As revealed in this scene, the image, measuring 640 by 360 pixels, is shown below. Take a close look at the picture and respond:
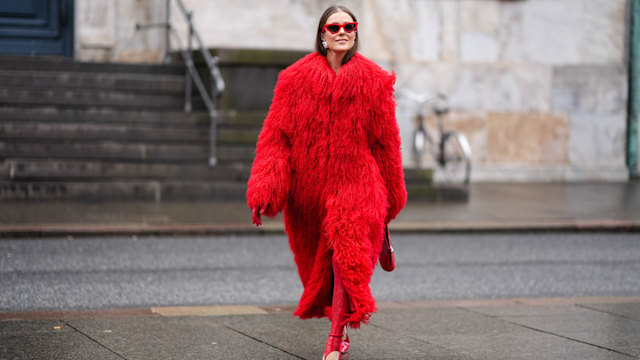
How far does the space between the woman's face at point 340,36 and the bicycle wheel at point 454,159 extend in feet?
32.5

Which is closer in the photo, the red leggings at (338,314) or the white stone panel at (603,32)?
the red leggings at (338,314)

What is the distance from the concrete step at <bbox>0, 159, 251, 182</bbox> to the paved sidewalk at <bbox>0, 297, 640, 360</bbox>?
7012mm

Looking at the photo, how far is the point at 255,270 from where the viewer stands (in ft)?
28.3

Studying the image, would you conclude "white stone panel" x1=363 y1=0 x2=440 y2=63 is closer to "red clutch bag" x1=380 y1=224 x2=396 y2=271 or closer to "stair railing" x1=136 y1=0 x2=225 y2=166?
"stair railing" x1=136 y1=0 x2=225 y2=166

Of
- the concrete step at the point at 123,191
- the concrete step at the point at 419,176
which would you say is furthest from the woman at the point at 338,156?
the concrete step at the point at 419,176

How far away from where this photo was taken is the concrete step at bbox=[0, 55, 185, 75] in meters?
15.4

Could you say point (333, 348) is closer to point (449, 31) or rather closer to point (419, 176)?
point (419, 176)

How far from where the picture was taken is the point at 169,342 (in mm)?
5477

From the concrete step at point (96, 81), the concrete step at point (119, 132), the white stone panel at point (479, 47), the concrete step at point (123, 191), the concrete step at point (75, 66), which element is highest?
the white stone panel at point (479, 47)

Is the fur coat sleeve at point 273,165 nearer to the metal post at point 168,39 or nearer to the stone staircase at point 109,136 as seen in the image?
the stone staircase at point 109,136

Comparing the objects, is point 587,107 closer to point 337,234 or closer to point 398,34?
point 398,34

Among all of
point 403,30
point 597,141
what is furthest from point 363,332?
point 597,141

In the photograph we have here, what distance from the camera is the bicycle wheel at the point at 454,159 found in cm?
1508

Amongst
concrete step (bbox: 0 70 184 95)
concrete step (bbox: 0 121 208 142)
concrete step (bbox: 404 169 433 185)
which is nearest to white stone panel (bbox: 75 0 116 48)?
concrete step (bbox: 0 70 184 95)
